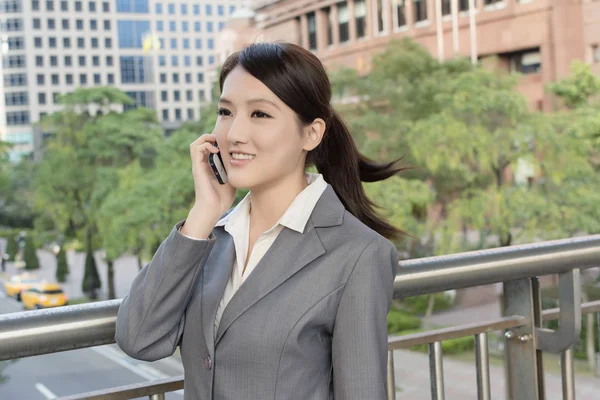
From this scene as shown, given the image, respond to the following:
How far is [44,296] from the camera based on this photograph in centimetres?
3391

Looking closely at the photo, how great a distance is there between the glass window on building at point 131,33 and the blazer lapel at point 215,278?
2779 inches

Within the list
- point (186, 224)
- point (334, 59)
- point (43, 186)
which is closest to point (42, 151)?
point (43, 186)

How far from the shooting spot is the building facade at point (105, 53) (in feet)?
210

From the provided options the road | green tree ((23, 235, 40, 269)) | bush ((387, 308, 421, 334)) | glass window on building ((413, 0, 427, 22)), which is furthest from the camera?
green tree ((23, 235, 40, 269))

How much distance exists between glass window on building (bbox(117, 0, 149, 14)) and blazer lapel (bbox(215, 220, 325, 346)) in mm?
71764

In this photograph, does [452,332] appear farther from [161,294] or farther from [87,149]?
[87,149]

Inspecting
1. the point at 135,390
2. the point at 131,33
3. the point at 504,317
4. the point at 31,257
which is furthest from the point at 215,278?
the point at 131,33

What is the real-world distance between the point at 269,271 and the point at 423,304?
75.2 feet

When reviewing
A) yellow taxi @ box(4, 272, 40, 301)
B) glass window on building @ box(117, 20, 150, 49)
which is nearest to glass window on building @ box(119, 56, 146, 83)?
glass window on building @ box(117, 20, 150, 49)

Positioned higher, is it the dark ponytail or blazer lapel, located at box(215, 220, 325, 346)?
the dark ponytail

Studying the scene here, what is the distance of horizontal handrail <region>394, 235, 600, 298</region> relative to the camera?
5.19 ft

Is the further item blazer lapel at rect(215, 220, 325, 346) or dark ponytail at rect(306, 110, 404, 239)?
dark ponytail at rect(306, 110, 404, 239)

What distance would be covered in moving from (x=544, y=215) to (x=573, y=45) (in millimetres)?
10215

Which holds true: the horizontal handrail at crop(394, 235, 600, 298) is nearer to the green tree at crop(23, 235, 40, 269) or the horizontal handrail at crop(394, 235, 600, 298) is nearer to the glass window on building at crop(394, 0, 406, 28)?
the glass window on building at crop(394, 0, 406, 28)
